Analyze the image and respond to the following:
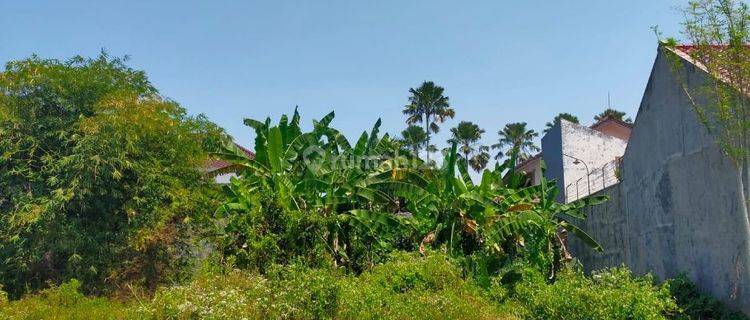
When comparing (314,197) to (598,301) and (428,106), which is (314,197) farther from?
(428,106)

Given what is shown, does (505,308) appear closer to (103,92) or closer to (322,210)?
(322,210)

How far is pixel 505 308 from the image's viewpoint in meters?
8.58

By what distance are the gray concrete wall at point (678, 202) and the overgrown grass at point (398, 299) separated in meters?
0.74

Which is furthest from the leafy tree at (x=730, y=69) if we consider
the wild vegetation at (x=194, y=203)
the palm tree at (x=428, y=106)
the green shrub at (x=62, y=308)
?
the palm tree at (x=428, y=106)

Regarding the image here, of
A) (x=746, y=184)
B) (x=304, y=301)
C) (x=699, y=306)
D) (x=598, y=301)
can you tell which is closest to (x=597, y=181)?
(x=699, y=306)

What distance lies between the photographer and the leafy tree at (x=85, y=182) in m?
11.8

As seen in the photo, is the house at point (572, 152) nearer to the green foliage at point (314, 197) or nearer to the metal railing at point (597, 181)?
the metal railing at point (597, 181)

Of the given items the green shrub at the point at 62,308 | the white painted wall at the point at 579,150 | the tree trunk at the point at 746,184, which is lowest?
the green shrub at the point at 62,308

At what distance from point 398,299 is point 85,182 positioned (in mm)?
6747

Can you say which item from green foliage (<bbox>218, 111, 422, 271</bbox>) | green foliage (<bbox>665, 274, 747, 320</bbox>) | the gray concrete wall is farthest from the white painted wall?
green foliage (<bbox>665, 274, 747, 320</bbox>)

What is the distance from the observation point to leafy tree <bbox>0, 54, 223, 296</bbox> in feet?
38.8

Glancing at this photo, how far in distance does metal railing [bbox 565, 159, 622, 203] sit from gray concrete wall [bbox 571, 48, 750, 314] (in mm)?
1026

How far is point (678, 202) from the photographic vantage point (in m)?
10.2

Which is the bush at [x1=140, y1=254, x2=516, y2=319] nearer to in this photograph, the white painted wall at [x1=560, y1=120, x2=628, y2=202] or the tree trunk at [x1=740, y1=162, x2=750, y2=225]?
the tree trunk at [x1=740, y1=162, x2=750, y2=225]
